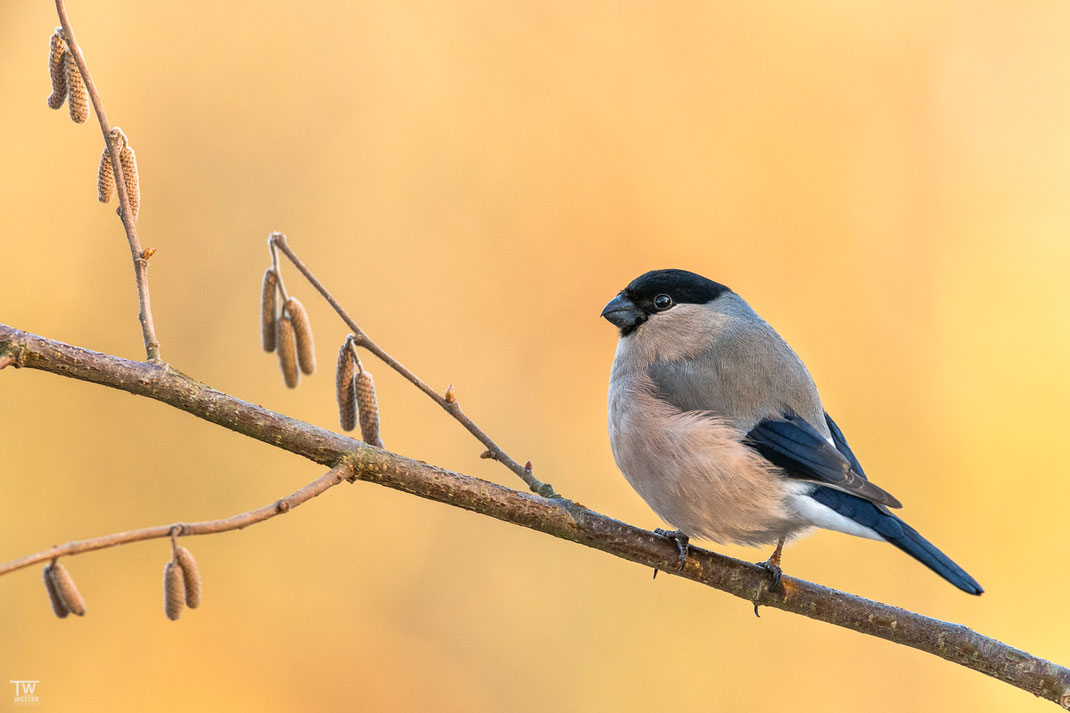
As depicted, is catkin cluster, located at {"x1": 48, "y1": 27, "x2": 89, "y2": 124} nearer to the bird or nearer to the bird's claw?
the bird

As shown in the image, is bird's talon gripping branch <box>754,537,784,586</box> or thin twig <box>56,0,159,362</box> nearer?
thin twig <box>56,0,159,362</box>

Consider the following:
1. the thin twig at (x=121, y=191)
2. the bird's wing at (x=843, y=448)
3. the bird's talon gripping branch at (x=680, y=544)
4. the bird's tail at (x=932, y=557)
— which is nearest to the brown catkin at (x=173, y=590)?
the thin twig at (x=121, y=191)

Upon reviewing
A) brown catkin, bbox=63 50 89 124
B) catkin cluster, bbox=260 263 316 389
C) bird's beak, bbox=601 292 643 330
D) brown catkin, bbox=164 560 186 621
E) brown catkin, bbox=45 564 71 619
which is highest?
bird's beak, bbox=601 292 643 330

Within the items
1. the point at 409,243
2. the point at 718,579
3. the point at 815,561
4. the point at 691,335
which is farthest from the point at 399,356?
the point at 718,579

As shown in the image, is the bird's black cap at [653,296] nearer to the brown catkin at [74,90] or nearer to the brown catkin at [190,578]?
the brown catkin at [74,90]

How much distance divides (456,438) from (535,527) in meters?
2.30

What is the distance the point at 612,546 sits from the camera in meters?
2.05

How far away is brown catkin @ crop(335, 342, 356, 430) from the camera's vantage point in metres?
1.79

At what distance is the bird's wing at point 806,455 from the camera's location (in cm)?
237

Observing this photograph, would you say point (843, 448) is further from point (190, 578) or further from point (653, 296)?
point (190, 578)

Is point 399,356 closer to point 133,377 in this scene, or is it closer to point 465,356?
point 465,356

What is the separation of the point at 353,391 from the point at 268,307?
223 millimetres

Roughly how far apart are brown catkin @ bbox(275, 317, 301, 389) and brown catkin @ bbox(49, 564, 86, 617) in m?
0.53

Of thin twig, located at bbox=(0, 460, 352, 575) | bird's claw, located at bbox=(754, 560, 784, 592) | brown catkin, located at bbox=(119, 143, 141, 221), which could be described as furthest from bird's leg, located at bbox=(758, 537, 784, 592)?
brown catkin, located at bbox=(119, 143, 141, 221)
